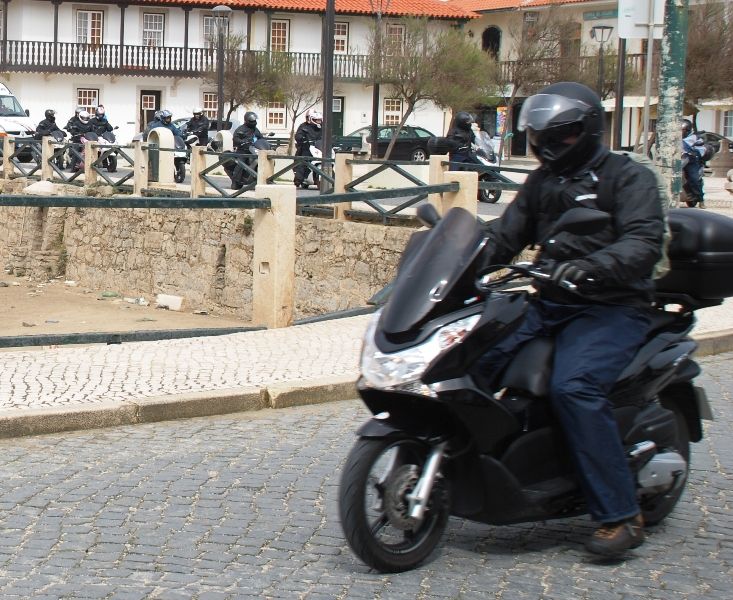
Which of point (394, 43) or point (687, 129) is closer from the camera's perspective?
point (687, 129)

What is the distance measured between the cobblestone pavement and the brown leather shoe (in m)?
0.10

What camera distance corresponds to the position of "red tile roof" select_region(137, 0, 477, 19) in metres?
59.7

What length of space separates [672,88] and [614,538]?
27.4ft

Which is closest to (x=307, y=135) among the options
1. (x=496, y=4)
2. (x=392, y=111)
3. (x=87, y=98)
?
(x=87, y=98)

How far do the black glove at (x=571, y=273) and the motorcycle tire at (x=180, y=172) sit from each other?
22269 millimetres

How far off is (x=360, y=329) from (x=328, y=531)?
17.5 feet

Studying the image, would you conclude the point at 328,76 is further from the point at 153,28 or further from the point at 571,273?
the point at 153,28

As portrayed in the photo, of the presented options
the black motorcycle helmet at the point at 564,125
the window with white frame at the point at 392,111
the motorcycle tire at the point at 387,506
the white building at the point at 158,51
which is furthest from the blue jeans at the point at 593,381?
the window with white frame at the point at 392,111

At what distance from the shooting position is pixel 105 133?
35125 mm

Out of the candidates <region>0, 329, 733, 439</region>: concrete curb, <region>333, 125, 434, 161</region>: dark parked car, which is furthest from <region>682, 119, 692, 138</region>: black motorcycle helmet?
<region>333, 125, 434, 161</region>: dark parked car

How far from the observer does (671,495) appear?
5.46 meters

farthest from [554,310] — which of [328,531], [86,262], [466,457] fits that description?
[86,262]

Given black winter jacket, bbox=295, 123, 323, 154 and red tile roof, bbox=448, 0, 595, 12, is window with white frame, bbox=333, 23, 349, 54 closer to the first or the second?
red tile roof, bbox=448, 0, 595, 12

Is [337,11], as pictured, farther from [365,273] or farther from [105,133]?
[365,273]
